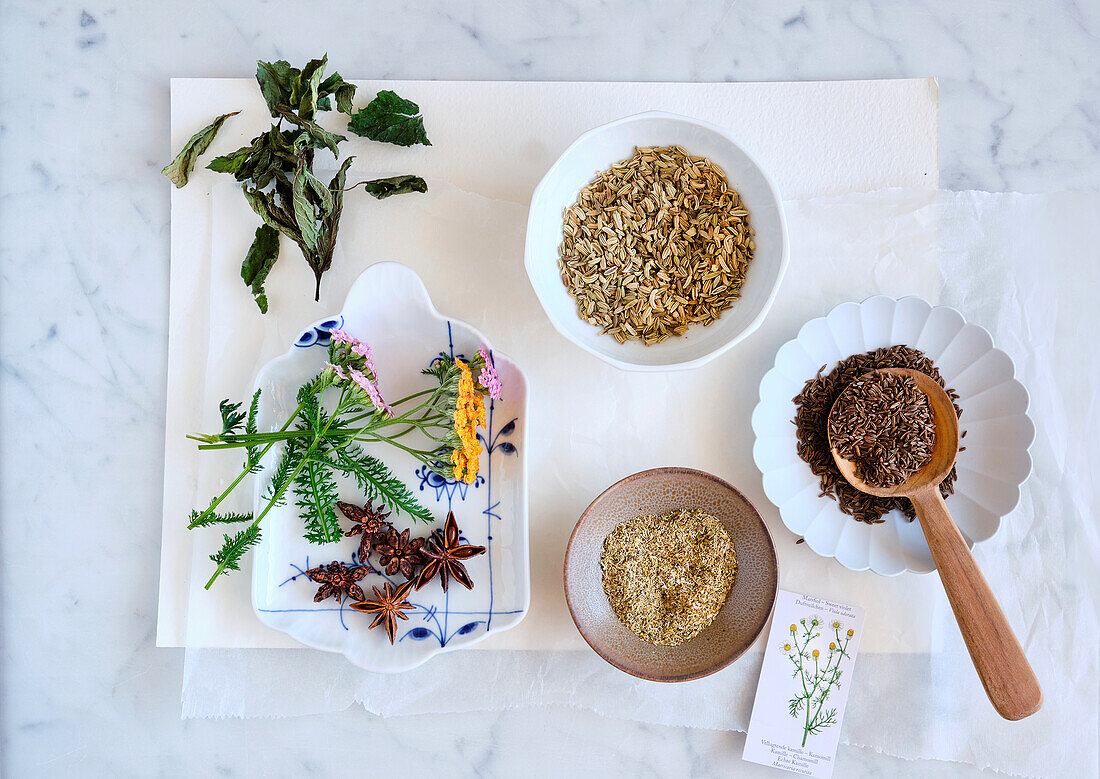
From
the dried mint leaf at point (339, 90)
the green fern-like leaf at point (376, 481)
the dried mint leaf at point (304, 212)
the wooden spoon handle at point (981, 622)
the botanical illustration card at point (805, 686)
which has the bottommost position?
the botanical illustration card at point (805, 686)

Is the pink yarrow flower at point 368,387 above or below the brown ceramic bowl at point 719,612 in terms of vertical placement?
above

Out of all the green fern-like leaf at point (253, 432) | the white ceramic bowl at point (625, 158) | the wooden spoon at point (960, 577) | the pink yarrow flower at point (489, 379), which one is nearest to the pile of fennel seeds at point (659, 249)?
the white ceramic bowl at point (625, 158)

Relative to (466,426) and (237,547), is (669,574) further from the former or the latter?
(237,547)

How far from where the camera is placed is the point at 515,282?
3.91 ft

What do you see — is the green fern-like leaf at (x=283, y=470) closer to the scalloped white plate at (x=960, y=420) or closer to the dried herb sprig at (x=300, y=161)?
the dried herb sprig at (x=300, y=161)

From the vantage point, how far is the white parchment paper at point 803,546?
1.19 m

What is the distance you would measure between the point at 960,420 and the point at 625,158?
667mm

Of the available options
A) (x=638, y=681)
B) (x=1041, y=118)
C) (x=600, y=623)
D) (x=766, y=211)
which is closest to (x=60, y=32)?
(x=766, y=211)

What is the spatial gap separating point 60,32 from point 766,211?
119 centimetres

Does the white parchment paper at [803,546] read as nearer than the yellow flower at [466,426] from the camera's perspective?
No

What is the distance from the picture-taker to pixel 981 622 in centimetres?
106

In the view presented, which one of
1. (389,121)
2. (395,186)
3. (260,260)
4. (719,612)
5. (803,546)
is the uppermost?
(389,121)

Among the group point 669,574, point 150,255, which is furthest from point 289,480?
point 669,574

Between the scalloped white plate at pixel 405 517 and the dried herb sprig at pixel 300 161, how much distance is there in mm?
113
